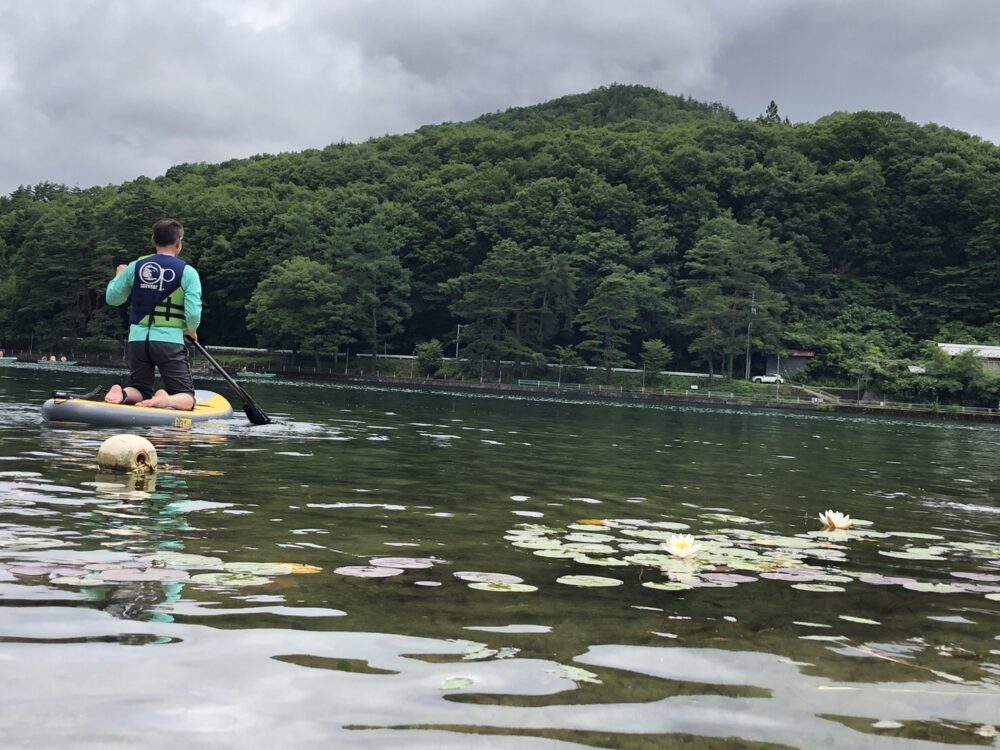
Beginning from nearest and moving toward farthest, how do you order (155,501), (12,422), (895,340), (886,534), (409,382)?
1. (155,501)
2. (886,534)
3. (12,422)
4. (409,382)
5. (895,340)

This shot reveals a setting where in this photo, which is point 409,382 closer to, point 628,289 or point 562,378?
point 562,378

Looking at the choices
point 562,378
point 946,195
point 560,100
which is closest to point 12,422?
point 562,378

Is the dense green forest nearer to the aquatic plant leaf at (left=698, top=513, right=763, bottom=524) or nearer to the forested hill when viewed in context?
the forested hill

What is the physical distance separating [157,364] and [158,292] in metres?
0.93

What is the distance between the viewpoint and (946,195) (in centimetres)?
7494

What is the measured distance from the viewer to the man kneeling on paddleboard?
9.95 metres

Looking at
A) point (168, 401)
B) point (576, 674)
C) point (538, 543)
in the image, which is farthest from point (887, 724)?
point (168, 401)

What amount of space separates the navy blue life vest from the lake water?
2616mm

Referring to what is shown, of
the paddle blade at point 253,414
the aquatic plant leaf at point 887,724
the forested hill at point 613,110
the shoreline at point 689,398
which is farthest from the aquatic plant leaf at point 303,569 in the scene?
the forested hill at point 613,110

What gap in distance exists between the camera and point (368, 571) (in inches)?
165

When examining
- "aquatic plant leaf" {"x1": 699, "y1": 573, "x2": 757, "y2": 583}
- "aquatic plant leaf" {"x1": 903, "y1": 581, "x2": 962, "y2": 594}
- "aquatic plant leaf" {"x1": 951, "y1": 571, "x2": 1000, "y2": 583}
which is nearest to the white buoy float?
"aquatic plant leaf" {"x1": 699, "y1": 573, "x2": 757, "y2": 583}

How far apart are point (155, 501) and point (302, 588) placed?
2.41m

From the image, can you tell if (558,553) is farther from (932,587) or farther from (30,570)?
(30,570)

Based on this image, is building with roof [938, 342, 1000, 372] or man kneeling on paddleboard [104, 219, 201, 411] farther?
building with roof [938, 342, 1000, 372]
